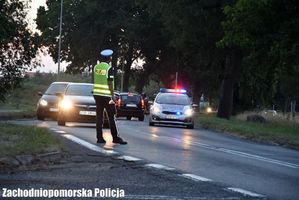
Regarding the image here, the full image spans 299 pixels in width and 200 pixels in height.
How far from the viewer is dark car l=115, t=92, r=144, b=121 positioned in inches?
1559

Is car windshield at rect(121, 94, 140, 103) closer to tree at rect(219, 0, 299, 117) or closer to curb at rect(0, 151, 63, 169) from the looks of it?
tree at rect(219, 0, 299, 117)

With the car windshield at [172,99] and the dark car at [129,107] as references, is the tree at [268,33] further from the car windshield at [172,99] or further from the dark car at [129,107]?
the dark car at [129,107]

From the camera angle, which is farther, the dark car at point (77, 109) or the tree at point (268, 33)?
the tree at point (268, 33)

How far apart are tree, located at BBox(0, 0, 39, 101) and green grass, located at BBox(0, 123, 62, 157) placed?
18.9ft

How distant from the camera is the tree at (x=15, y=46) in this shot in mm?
23250

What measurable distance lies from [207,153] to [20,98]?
2037 inches

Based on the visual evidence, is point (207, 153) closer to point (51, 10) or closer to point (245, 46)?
point (245, 46)

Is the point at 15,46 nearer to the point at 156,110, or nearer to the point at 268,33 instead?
the point at 156,110

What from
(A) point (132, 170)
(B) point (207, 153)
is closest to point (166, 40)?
(B) point (207, 153)

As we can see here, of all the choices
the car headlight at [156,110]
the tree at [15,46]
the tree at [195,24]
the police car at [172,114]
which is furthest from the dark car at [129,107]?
the tree at [15,46]

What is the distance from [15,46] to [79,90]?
3.00 m

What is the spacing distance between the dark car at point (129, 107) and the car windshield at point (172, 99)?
7474 millimetres

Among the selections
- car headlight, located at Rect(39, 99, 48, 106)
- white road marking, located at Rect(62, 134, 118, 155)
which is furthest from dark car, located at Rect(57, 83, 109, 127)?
car headlight, located at Rect(39, 99, 48, 106)

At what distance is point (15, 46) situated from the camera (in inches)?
992
